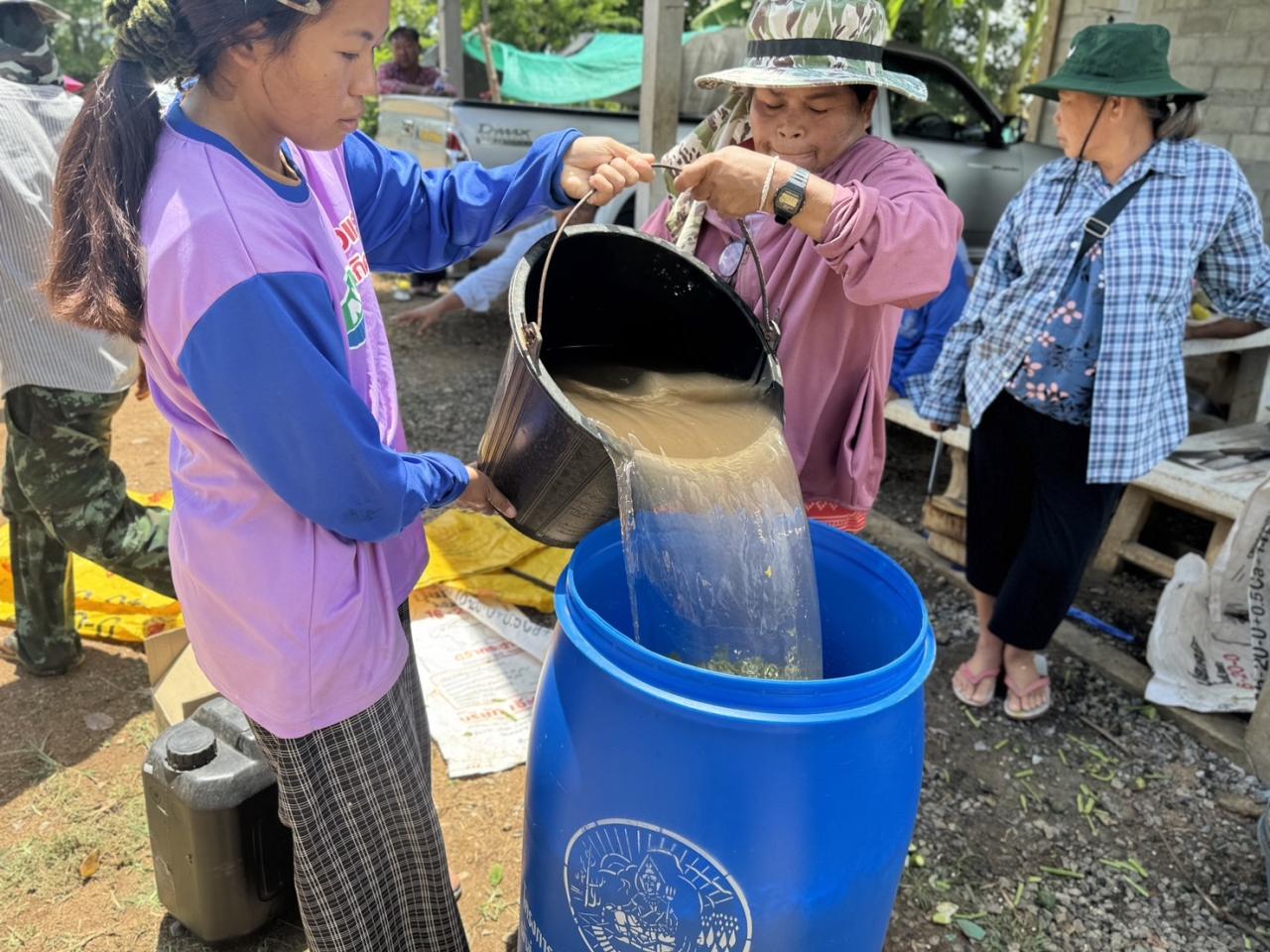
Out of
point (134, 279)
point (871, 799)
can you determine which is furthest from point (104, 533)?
point (871, 799)

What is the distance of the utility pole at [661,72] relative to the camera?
15.2 feet

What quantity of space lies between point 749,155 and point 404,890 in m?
1.47

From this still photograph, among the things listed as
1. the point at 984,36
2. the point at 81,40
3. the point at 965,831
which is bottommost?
the point at 965,831

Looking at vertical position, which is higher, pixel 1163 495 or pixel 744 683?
pixel 744 683

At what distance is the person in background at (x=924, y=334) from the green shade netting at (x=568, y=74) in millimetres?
7521

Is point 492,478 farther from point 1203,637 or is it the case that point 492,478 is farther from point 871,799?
point 1203,637

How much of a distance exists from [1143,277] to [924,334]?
5.86ft

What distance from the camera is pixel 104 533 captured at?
8.82ft

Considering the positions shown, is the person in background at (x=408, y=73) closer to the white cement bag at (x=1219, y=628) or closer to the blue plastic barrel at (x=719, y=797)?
the white cement bag at (x=1219, y=628)

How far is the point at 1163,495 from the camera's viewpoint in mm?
3516

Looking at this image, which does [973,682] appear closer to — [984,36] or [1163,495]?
[1163,495]

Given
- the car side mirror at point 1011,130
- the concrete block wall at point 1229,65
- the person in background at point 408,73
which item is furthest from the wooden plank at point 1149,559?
the person in background at point 408,73

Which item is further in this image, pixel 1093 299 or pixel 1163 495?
pixel 1163 495

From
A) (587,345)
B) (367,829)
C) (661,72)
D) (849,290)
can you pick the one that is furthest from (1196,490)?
(661,72)
